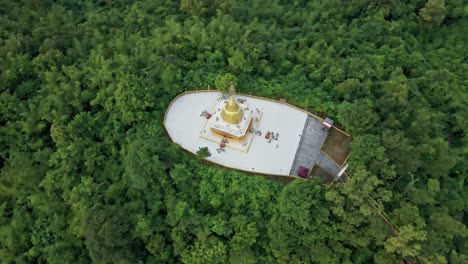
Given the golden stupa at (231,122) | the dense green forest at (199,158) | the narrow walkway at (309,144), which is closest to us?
the dense green forest at (199,158)

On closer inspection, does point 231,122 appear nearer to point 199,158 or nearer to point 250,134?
point 250,134

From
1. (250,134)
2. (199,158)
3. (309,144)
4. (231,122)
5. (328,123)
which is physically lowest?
(199,158)

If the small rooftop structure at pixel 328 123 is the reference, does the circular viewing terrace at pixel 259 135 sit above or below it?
below

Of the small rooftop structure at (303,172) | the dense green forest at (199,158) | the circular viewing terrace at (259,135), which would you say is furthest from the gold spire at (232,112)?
the small rooftop structure at (303,172)

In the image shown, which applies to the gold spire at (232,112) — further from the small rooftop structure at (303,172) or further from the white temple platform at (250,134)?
the small rooftop structure at (303,172)

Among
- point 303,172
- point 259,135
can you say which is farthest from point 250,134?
point 303,172

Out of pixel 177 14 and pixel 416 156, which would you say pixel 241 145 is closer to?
pixel 416 156
